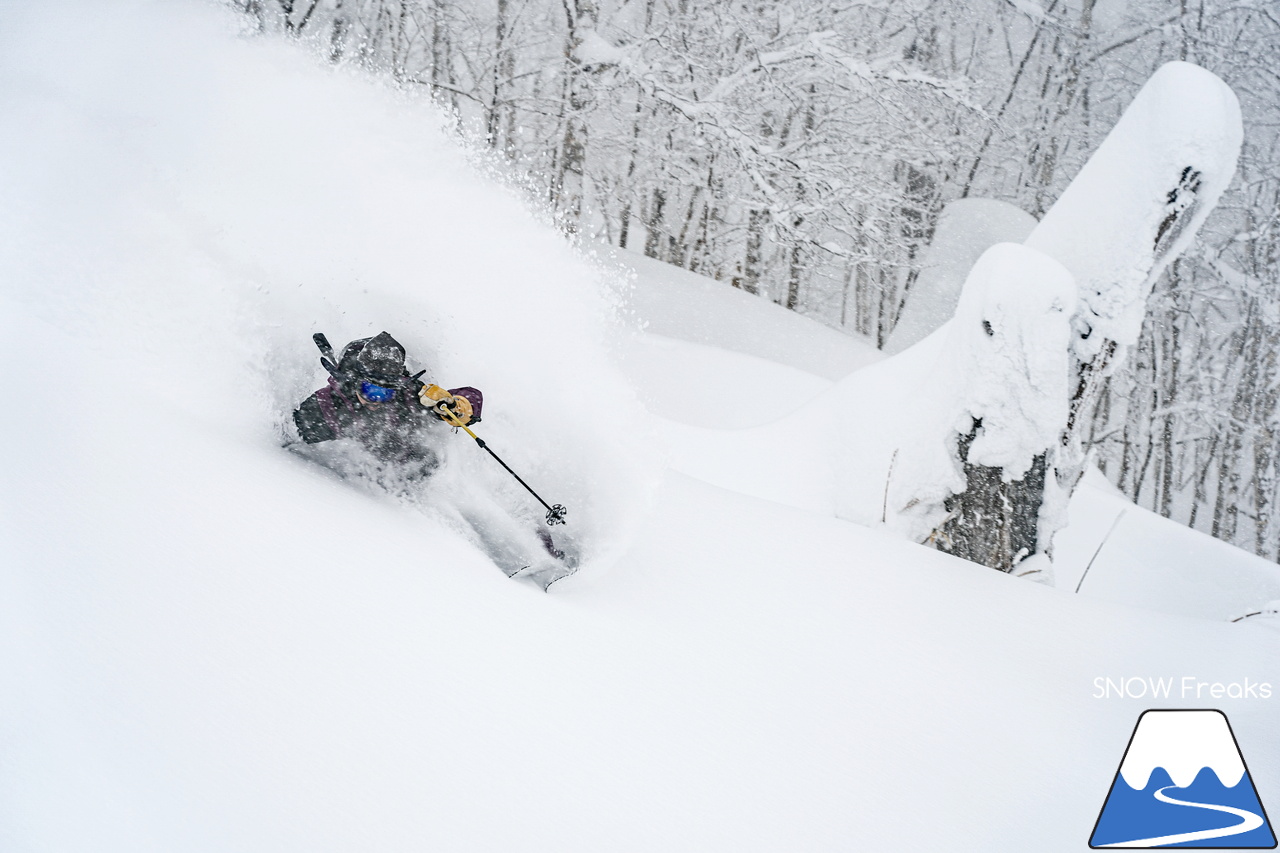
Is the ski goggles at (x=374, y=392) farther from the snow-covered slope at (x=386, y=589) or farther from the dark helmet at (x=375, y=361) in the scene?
the snow-covered slope at (x=386, y=589)

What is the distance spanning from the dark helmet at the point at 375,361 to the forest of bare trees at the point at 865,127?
438 centimetres

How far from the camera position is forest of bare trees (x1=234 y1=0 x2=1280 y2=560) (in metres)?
9.30

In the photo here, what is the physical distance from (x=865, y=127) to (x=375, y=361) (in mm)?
11685

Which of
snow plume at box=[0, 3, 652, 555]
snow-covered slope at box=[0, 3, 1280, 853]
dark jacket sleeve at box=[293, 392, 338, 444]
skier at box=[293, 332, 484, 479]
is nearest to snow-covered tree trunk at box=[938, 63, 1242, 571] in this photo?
snow-covered slope at box=[0, 3, 1280, 853]

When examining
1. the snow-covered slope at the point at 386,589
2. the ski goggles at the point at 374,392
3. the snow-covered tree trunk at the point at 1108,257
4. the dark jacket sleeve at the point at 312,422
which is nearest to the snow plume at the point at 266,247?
the snow-covered slope at the point at 386,589

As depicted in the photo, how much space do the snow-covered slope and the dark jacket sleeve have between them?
0.41ft

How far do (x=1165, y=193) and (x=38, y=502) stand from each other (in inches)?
219

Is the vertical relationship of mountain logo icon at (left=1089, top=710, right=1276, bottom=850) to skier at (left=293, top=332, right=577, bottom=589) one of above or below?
below

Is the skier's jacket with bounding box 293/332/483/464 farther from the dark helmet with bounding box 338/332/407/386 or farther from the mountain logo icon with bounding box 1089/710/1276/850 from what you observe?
the mountain logo icon with bounding box 1089/710/1276/850

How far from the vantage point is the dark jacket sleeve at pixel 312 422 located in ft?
10.2

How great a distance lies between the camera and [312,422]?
3.10 metres

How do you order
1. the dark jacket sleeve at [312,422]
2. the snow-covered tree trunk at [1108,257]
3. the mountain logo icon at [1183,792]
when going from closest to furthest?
the mountain logo icon at [1183,792]
the dark jacket sleeve at [312,422]
the snow-covered tree trunk at [1108,257]

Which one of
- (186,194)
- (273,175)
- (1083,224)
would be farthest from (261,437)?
(1083,224)

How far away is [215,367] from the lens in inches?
131
